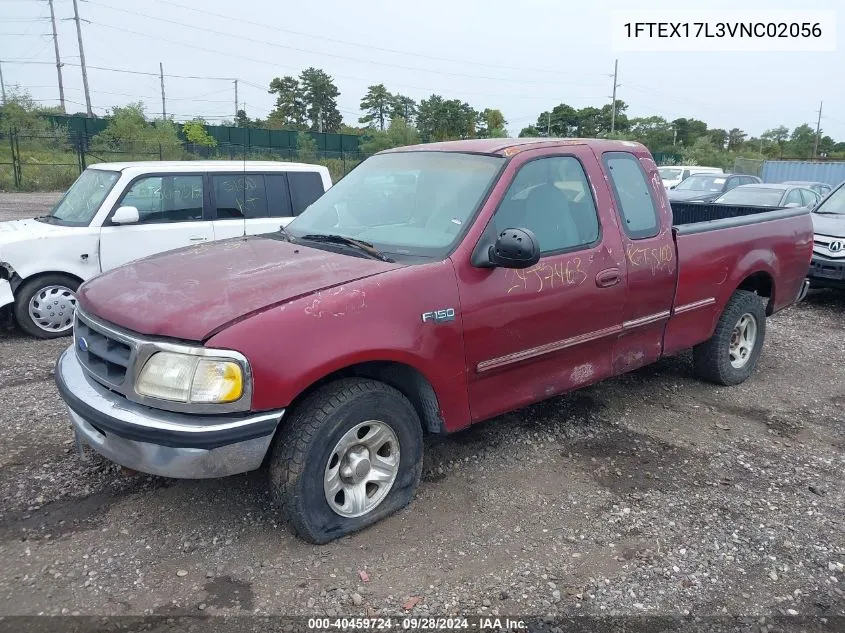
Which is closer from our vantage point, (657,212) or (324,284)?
(324,284)

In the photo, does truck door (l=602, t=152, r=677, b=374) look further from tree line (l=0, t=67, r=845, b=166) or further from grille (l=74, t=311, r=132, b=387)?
tree line (l=0, t=67, r=845, b=166)

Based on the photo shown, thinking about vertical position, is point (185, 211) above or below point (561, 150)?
below

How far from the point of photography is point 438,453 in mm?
4230

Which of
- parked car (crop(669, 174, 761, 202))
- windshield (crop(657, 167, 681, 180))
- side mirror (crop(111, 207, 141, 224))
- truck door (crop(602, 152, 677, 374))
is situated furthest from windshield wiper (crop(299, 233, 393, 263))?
windshield (crop(657, 167, 681, 180))

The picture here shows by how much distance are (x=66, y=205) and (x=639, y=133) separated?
54225 millimetres

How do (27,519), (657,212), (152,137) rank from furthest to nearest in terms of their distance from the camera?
(152,137)
(657,212)
(27,519)

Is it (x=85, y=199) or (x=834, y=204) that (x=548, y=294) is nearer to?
(x=85, y=199)

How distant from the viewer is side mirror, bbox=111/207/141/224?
6719 millimetres

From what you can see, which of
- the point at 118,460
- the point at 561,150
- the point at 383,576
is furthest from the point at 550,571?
the point at 561,150

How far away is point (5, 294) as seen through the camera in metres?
6.42

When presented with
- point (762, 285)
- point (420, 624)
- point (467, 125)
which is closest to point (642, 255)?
point (762, 285)

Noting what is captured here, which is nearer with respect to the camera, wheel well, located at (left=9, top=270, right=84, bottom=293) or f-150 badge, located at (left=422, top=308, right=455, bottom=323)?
f-150 badge, located at (left=422, top=308, right=455, bottom=323)

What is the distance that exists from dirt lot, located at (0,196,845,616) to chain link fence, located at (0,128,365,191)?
70.5ft

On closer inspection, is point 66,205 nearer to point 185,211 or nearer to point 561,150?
point 185,211
